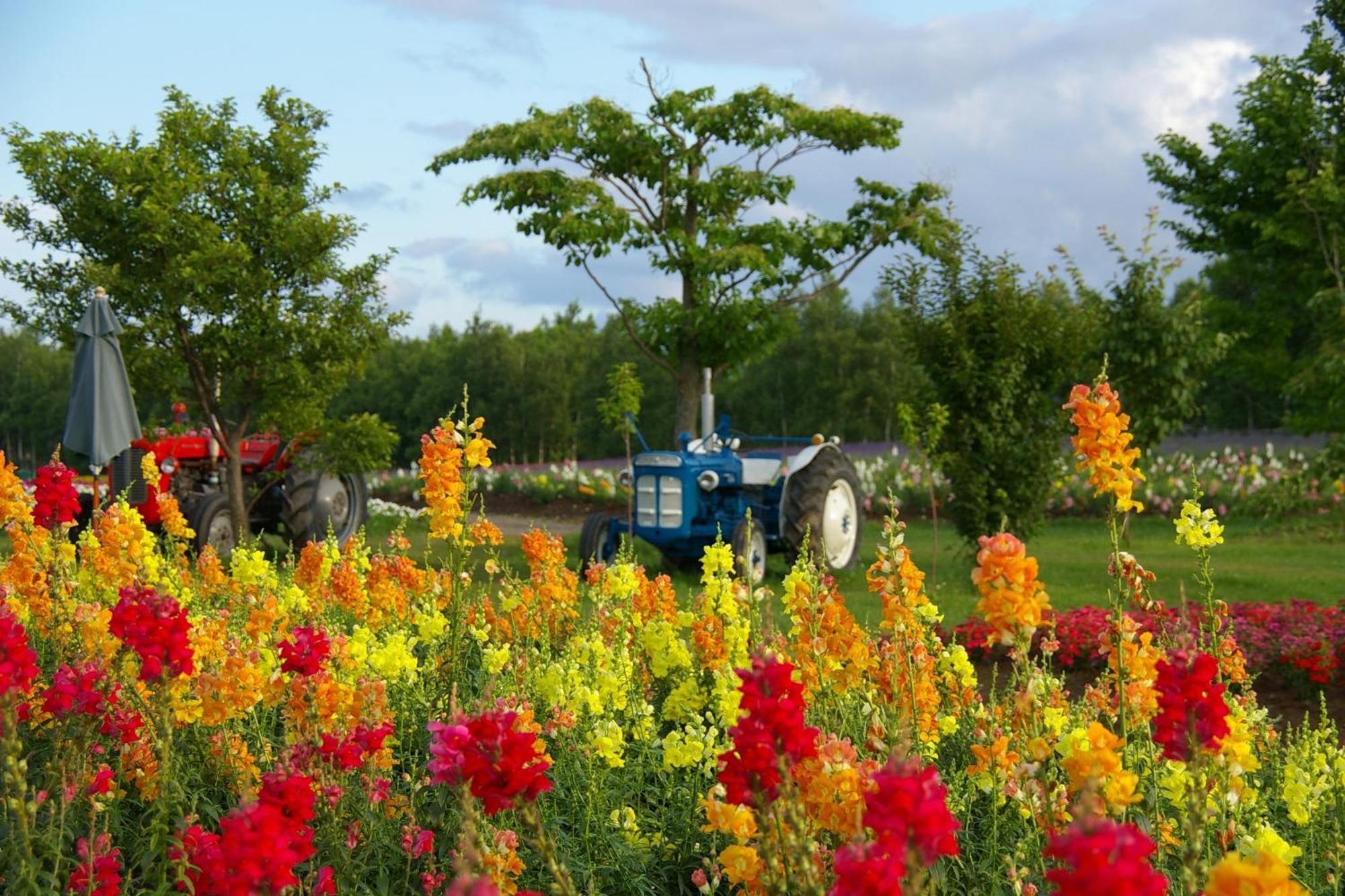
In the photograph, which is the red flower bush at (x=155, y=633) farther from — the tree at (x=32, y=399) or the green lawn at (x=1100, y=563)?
the tree at (x=32, y=399)

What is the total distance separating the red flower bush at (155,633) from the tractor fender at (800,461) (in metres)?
7.77

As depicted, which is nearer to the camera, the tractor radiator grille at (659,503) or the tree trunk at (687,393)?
the tractor radiator grille at (659,503)

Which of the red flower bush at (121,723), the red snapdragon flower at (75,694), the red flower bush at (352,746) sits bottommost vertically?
the red flower bush at (121,723)

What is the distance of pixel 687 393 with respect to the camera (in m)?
17.7

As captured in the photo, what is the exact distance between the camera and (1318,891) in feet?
10.8

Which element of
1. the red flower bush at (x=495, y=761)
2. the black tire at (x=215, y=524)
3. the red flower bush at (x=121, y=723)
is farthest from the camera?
the black tire at (x=215, y=524)

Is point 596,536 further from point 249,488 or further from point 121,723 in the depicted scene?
point 121,723

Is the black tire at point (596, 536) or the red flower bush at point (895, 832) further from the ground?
the red flower bush at point (895, 832)

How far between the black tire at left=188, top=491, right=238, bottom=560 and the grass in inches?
102

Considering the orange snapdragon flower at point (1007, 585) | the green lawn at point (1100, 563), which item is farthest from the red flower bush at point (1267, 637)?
the orange snapdragon flower at point (1007, 585)

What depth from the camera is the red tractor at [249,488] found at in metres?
11.9

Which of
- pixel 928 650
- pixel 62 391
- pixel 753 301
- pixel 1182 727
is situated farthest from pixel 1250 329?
pixel 62 391

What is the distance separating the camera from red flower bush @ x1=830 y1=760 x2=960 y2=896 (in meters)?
1.54

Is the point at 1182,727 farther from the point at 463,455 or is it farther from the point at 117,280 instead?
the point at 117,280
